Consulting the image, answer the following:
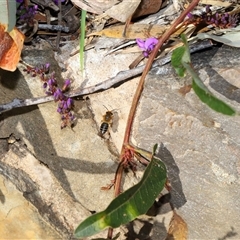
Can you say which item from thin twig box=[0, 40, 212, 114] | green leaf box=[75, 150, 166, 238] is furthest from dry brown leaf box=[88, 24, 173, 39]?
green leaf box=[75, 150, 166, 238]

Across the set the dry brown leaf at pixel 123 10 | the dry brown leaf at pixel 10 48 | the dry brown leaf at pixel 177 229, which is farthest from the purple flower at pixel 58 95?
the dry brown leaf at pixel 177 229

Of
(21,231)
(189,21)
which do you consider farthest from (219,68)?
(21,231)

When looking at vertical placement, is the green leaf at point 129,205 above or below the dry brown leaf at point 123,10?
below

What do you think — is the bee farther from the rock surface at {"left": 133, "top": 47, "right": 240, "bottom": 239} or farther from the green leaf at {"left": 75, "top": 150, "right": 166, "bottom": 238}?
the green leaf at {"left": 75, "top": 150, "right": 166, "bottom": 238}

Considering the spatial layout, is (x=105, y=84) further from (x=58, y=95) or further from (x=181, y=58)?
(x=181, y=58)

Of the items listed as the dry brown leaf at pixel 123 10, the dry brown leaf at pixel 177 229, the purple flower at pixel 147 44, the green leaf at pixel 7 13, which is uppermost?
the green leaf at pixel 7 13

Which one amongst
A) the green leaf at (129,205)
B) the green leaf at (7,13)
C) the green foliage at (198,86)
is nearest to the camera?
the green foliage at (198,86)

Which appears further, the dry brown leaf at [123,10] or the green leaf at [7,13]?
the dry brown leaf at [123,10]

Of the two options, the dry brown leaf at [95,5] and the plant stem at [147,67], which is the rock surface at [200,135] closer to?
the plant stem at [147,67]
